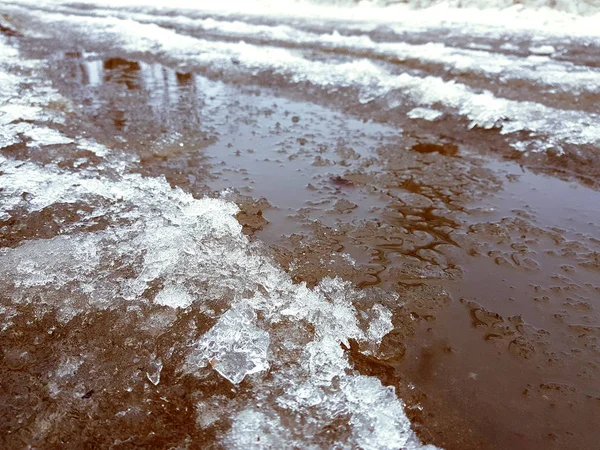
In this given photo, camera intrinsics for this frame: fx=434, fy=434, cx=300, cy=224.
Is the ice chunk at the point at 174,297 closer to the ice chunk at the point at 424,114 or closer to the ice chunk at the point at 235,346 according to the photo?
the ice chunk at the point at 235,346

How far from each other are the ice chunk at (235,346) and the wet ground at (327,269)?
0.14ft

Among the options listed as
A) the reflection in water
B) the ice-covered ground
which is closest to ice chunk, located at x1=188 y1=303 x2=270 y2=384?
the reflection in water

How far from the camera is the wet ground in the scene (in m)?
1.86

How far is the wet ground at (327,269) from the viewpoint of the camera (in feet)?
6.10

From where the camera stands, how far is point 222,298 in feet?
7.88

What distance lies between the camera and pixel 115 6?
1786 centimetres

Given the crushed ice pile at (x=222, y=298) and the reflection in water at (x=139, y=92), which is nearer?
the crushed ice pile at (x=222, y=298)

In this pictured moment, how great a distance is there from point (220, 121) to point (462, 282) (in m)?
3.69

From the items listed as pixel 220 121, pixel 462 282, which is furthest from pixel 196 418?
pixel 220 121

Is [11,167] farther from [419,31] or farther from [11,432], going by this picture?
[419,31]

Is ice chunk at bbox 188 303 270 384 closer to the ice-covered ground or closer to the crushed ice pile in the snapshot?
the crushed ice pile

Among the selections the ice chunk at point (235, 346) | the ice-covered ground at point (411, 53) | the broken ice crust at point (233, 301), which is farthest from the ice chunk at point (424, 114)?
the ice chunk at point (235, 346)

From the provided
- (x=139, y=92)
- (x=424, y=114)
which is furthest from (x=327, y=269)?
(x=139, y=92)

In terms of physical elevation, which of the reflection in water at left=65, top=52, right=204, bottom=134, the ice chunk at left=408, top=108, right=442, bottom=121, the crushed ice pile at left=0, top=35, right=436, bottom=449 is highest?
the ice chunk at left=408, top=108, right=442, bottom=121
